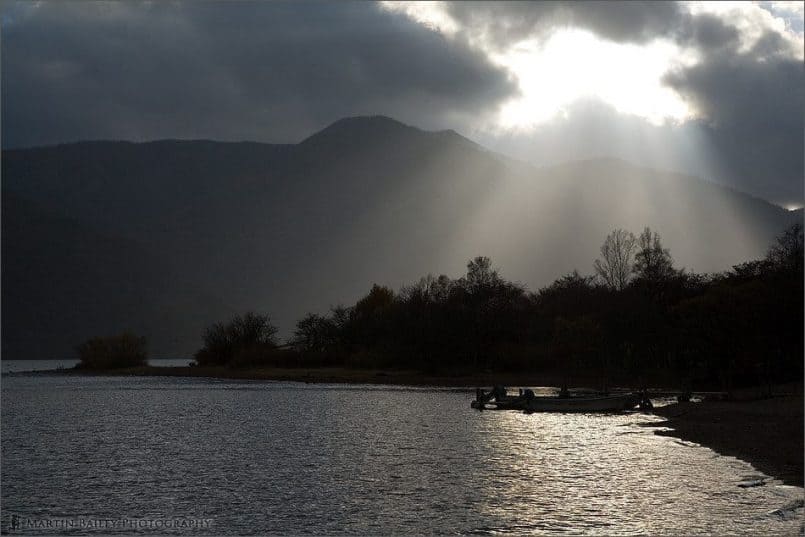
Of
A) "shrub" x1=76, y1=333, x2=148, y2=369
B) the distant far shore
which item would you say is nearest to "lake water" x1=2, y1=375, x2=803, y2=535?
the distant far shore

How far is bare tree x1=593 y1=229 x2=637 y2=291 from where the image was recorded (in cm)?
13888

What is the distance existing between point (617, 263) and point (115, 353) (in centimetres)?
10014

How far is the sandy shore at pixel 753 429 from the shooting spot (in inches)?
1272

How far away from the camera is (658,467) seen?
33.0 metres

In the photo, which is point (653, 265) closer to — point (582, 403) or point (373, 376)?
point (373, 376)

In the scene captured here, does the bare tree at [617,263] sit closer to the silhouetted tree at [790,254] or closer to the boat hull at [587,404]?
the silhouetted tree at [790,254]

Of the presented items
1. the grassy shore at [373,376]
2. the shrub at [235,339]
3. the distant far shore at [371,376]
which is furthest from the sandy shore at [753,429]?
the shrub at [235,339]

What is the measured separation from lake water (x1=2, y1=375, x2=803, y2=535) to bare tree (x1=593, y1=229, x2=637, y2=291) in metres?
84.2

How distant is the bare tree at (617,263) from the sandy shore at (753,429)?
7863cm

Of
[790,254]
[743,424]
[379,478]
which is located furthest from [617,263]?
[379,478]

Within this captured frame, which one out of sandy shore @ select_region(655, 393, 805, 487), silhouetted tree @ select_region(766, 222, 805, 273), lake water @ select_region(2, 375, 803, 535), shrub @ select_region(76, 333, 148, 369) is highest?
silhouetted tree @ select_region(766, 222, 805, 273)

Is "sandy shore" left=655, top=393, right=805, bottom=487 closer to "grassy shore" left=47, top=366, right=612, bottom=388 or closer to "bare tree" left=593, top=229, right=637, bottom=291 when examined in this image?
"grassy shore" left=47, top=366, right=612, bottom=388

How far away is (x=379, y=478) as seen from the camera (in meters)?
31.3

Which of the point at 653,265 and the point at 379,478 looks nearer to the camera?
the point at 379,478
